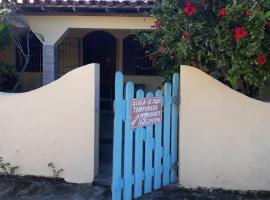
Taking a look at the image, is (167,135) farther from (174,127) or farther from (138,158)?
(138,158)

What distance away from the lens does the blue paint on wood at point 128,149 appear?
5.28m

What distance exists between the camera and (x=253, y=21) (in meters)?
5.18

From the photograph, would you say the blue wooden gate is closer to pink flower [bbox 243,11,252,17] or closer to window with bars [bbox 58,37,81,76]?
pink flower [bbox 243,11,252,17]

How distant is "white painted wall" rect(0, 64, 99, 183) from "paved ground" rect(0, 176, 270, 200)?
7.8 inches

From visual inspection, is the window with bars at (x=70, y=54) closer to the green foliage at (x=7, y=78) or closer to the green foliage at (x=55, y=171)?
the green foliage at (x=7, y=78)

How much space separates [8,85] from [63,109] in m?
4.21

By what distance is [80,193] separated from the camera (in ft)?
19.1

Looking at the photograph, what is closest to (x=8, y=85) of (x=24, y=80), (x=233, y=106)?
(x=24, y=80)

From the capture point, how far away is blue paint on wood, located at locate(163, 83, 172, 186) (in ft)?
19.1

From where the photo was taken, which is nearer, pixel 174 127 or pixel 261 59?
pixel 261 59

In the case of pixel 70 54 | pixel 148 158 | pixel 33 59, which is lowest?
pixel 148 158

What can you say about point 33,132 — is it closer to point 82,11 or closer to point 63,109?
point 63,109

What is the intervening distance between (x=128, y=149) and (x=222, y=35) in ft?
6.01

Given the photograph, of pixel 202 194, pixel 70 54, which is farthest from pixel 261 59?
pixel 70 54
